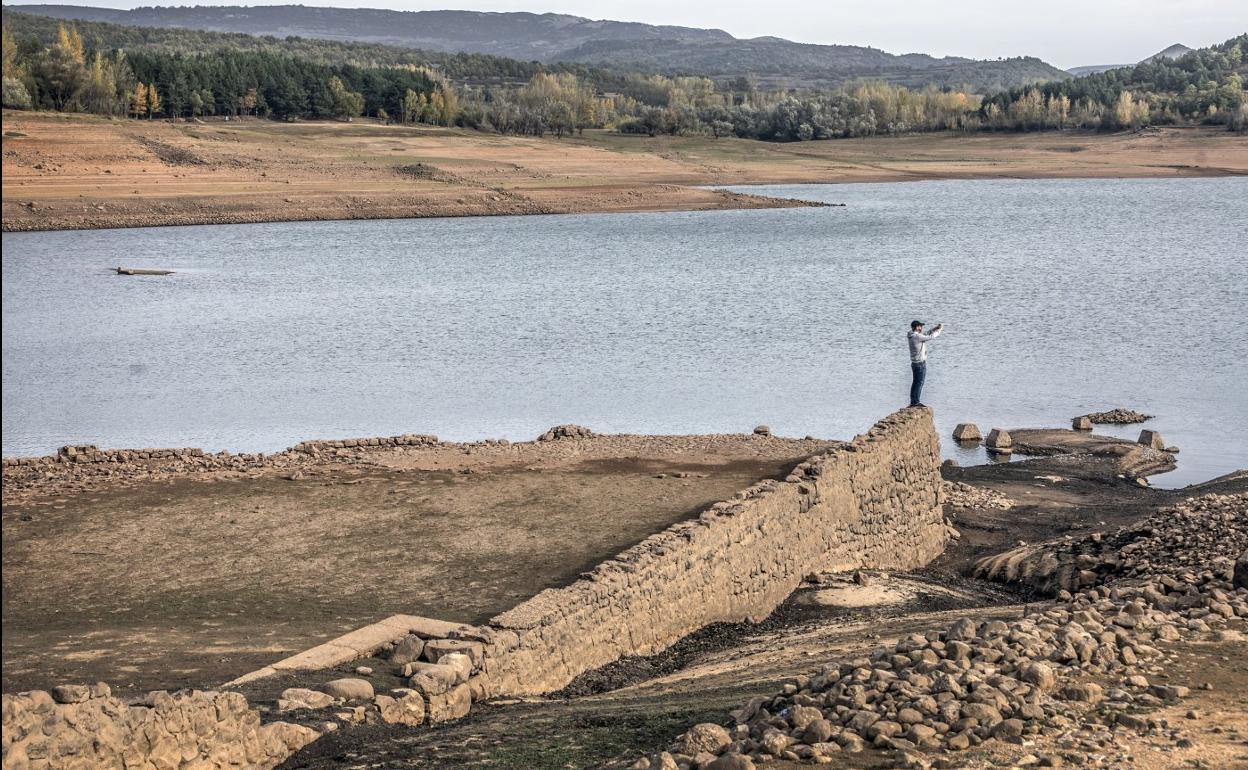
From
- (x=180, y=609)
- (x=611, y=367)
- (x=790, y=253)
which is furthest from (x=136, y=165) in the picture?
(x=180, y=609)

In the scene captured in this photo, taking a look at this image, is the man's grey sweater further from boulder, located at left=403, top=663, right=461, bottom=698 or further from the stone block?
boulder, located at left=403, top=663, right=461, bottom=698

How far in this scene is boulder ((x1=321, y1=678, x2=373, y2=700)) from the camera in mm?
9242

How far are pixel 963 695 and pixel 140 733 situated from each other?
4.18m

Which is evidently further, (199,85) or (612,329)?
(199,85)

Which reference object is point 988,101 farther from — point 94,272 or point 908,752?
point 908,752

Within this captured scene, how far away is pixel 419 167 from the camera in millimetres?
78688

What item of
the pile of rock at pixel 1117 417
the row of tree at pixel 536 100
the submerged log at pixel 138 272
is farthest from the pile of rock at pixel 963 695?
the row of tree at pixel 536 100

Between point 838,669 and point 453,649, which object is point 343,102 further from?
point 838,669

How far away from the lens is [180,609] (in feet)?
39.0

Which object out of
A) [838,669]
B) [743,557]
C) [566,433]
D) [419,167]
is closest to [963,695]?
[838,669]

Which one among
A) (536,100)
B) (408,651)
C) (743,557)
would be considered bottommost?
(743,557)

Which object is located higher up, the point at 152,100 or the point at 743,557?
the point at 152,100

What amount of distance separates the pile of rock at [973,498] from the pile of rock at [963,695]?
10.3m

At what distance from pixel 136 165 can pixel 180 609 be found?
Answer: 2504 inches
